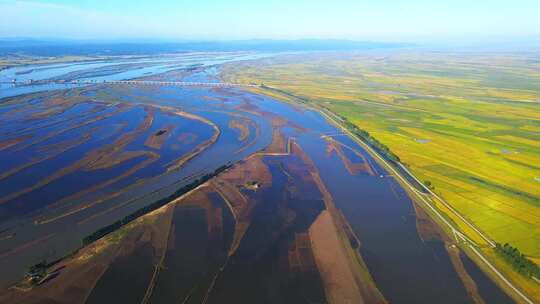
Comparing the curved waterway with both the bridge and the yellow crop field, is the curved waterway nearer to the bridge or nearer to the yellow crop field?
the yellow crop field

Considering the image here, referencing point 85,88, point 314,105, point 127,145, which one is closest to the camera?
point 127,145

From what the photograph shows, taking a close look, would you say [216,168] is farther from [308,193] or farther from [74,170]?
[74,170]

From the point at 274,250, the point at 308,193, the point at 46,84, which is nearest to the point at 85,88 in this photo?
the point at 46,84

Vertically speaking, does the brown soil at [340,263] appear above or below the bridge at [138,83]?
above

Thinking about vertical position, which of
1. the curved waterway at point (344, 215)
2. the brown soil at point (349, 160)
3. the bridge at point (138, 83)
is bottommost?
the bridge at point (138, 83)

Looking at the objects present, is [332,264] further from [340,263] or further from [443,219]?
[443,219]

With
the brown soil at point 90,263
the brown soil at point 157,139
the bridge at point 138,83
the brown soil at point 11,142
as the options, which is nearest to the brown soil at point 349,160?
the brown soil at point 90,263

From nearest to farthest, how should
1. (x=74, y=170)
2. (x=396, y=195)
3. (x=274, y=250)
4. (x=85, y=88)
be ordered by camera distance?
(x=274, y=250) < (x=396, y=195) < (x=74, y=170) < (x=85, y=88)

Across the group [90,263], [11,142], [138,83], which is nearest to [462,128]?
[90,263]

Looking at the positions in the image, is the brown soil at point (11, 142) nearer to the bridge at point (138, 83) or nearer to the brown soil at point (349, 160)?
the brown soil at point (349, 160)
